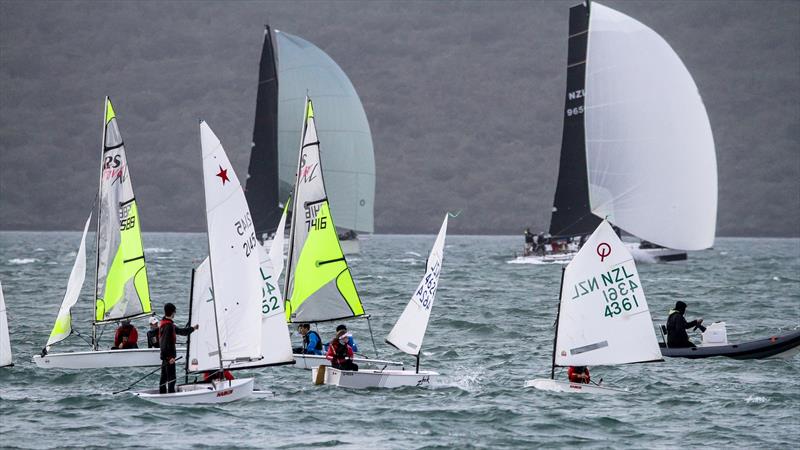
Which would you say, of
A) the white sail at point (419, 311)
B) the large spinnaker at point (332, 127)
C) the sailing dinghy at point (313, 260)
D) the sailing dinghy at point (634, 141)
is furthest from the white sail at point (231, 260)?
the large spinnaker at point (332, 127)

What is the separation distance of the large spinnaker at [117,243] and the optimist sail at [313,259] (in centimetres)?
366

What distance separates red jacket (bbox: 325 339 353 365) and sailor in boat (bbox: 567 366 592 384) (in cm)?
431

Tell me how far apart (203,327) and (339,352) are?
3216 mm

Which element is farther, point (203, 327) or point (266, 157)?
point (266, 157)

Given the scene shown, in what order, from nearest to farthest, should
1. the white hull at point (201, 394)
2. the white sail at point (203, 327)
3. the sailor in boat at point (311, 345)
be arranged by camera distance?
1. the white hull at point (201, 394)
2. the white sail at point (203, 327)
3. the sailor in boat at point (311, 345)

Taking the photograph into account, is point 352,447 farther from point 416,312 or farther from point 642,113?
point 642,113

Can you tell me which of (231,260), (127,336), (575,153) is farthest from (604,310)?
(575,153)

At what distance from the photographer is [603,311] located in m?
24.7

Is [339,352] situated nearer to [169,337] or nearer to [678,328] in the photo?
[169,337]

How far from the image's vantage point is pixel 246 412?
858 inches

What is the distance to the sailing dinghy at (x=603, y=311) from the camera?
965 inches

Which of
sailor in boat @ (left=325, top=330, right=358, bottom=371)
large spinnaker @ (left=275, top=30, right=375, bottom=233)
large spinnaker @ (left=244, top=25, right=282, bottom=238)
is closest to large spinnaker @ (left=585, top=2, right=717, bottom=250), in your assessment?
large spinnaker @ (left=275, top=30, right=375, bottom=233)

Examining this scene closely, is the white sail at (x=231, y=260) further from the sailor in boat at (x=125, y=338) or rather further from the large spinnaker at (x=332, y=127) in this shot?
the large spinnaker at (x=332, y=127)

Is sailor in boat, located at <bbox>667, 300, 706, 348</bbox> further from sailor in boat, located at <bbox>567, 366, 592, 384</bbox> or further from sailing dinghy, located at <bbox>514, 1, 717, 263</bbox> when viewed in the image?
sailing dinghy, located at <bbox>514, 1, 717, 263</bbox>
